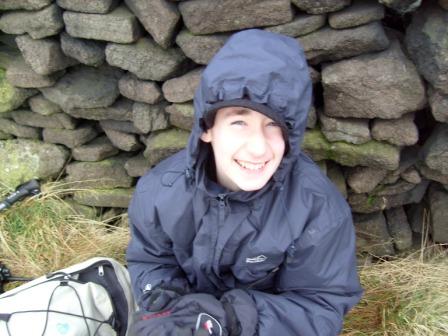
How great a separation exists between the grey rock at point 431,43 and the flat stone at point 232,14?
25.3 inches

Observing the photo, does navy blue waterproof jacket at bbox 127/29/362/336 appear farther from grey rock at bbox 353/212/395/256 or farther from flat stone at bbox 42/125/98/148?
flat stone at bbox 42/125/98/148

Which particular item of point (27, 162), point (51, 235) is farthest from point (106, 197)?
point (27, 162)

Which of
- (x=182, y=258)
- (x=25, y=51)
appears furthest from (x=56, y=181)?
(x=182, y=258)

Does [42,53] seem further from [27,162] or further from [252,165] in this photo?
[252,165]

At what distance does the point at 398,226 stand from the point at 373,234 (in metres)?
0.20

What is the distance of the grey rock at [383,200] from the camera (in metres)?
3.42

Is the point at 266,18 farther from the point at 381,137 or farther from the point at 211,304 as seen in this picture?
the point at 211,304

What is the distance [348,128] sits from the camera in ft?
9.95

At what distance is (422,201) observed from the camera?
3.61 meters

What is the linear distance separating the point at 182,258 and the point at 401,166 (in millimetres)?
1435

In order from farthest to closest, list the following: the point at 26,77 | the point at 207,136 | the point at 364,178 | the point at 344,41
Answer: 1. the point at 26,77
2. the point at 364,178
3. the point at 344,41
4. the point at 207,136

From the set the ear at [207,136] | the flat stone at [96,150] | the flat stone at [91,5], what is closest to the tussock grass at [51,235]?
the flat stone at [96,150]

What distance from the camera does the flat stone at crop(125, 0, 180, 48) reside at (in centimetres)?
290

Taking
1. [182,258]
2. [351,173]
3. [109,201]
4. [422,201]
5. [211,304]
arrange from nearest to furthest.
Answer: [211,304], [182,258], [351,173], [422,201], [109,201]
